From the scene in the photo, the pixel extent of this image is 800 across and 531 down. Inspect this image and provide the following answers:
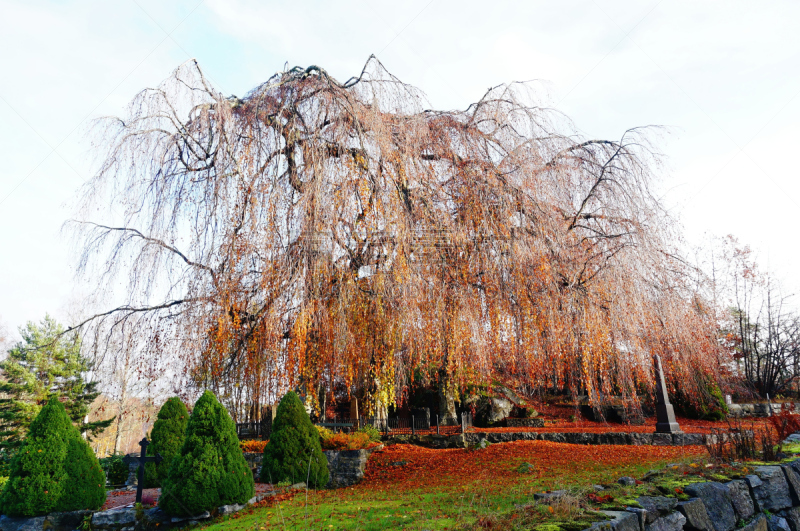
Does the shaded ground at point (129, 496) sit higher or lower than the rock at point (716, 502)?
lower

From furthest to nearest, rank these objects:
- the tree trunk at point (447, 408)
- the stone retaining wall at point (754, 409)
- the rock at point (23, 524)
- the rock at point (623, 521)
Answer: the stone retaining wall at point (754, 409)
the tree trunk at point (447, 408)
the rock at point (23, 524)
the rock at point (623, 521)

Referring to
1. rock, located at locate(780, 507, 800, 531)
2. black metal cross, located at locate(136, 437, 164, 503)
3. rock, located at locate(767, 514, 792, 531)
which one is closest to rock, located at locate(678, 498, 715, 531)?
rock, located at locate(767, 514, 792, 531)

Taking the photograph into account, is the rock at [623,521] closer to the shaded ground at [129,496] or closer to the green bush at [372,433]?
the shaded ground at [129,496]

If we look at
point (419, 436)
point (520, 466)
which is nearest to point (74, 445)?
point (520, 466)

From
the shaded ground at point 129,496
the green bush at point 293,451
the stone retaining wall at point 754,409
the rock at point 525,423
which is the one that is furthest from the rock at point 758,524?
the stone retaining wall at point 754,409

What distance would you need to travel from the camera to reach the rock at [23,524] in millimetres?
6105

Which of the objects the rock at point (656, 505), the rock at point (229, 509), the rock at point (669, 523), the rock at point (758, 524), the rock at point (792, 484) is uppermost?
the rock at point (656, 505)

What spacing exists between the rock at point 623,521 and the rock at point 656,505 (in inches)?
9.1

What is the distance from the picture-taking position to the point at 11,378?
64.1 feet

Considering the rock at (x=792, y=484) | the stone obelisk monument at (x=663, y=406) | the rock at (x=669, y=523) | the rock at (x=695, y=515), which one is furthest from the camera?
the stone obelisk monument at (x=663, y=406)

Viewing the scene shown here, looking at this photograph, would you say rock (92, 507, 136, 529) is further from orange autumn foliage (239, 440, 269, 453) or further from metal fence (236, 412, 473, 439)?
metal fence (236, 412, 473, 439)

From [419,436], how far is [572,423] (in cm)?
798

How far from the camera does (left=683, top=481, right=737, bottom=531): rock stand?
397 centimetres

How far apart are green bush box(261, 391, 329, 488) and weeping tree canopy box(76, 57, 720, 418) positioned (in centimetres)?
62
